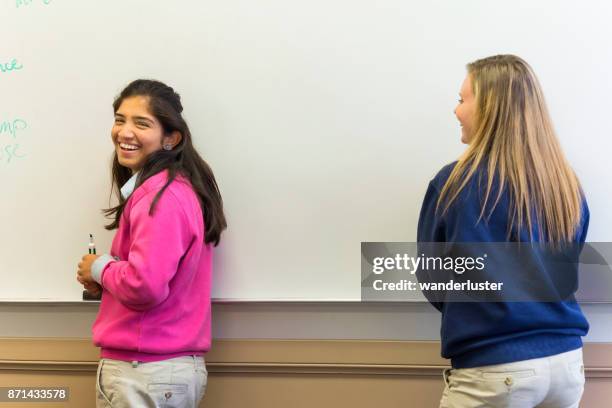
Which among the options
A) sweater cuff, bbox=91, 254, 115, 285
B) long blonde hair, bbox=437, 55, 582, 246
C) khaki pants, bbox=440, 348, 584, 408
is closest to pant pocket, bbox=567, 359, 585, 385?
khaki pants, bbox=440, 348, 584, 408

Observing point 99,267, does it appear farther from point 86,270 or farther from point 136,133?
point 136,133

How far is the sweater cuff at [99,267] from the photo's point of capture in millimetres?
1254

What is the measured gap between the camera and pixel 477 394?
43.2 inches

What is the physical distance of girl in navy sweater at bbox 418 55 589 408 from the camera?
109 centimetres

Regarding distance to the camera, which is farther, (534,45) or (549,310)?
(534,45)

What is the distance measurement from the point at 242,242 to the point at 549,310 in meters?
0.73

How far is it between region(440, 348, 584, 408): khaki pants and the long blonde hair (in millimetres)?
229

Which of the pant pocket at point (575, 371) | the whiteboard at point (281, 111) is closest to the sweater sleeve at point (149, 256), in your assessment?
the whiteboard at point (281, 111)

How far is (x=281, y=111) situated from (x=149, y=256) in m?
0.52

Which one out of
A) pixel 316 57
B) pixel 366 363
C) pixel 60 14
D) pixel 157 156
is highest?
pixel 60 14

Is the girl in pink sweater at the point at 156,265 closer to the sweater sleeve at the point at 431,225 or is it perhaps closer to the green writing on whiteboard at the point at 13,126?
the green writing on whiteboard at the point at 13,126

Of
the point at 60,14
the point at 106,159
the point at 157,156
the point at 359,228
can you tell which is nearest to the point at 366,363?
the point at 359,228

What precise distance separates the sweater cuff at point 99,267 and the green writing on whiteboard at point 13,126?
0.52 meters

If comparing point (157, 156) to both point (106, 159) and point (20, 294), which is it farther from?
point (20, 294)
